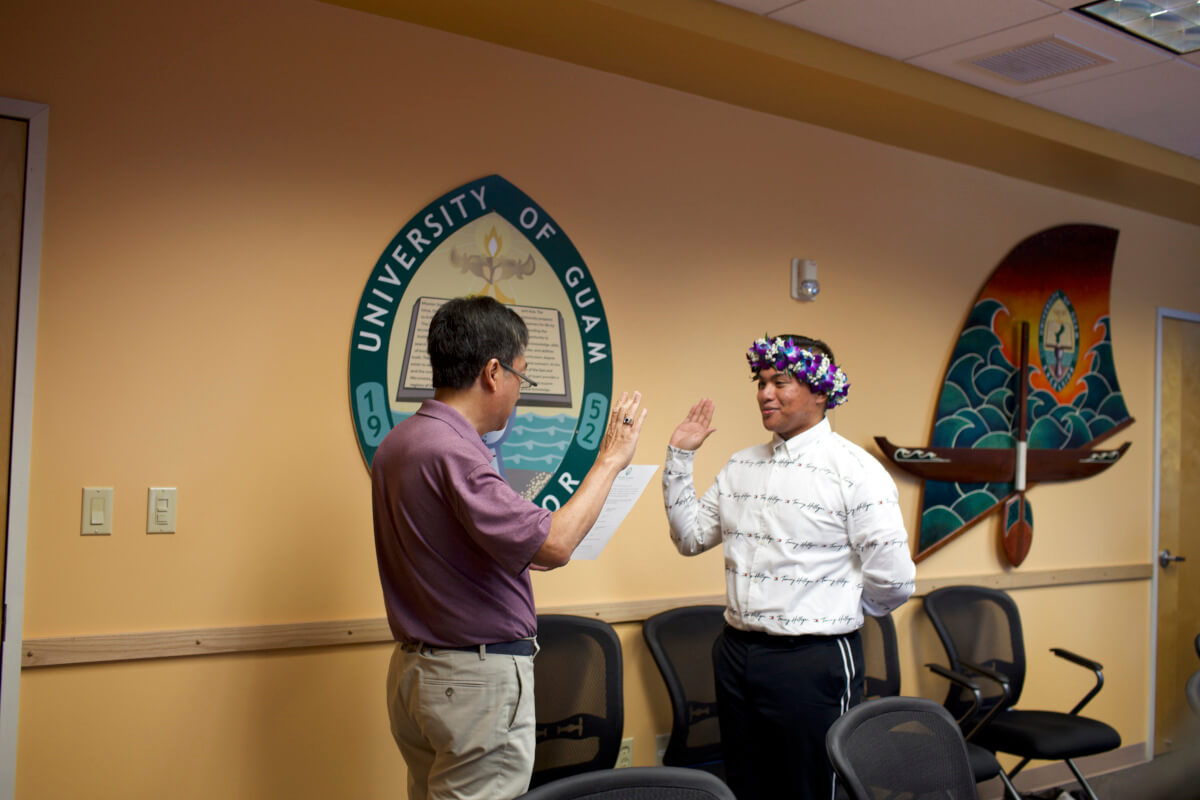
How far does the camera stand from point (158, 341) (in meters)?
2.50

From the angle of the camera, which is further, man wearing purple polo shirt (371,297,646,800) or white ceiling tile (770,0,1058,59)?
white ceiling tile (770,0,1058,59)

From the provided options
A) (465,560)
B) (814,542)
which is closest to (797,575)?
(814,542)

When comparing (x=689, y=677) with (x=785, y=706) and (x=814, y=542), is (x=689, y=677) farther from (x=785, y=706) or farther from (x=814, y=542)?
(x=814, y=542)

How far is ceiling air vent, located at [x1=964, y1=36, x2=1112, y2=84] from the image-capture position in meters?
3.25

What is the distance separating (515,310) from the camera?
3.06 meters

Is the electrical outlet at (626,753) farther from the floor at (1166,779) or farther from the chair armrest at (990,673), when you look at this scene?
the floor at (1166,779)

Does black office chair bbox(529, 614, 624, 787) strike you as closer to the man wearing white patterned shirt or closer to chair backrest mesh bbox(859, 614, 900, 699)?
the man wearing white patterned shirt

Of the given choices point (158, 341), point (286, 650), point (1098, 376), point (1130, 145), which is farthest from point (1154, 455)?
point (158, 341)

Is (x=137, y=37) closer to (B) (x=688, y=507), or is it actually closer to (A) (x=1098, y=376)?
(B) (x=688, y=507)

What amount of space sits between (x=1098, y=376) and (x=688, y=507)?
2926 millimetres

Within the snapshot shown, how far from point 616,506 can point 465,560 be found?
4.34ft

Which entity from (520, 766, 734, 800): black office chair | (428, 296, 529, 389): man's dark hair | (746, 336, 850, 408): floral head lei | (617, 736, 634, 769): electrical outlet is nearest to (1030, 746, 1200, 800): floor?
(520, 766, 734, 800): black office chair

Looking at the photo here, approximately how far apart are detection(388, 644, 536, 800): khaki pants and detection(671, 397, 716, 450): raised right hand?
89cm

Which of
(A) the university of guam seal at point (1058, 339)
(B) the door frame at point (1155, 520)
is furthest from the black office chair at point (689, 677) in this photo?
(B) the door frame at point (1155, 520)
